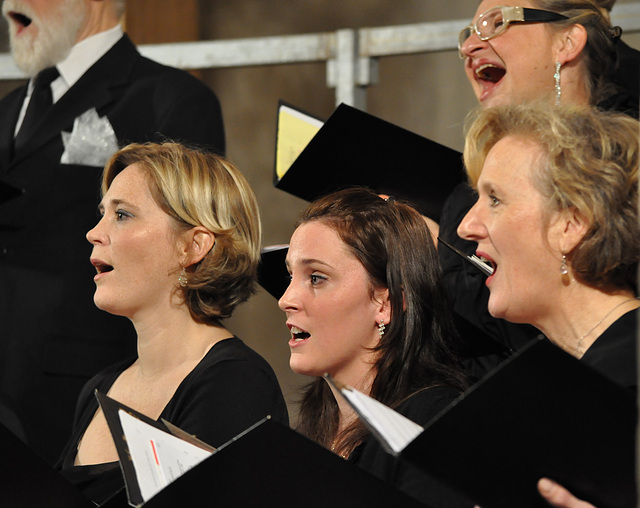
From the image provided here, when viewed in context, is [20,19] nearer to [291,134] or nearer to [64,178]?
[64,178]

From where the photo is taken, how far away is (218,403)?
97.3 inches

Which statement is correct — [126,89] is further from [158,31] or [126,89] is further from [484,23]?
[158,31]

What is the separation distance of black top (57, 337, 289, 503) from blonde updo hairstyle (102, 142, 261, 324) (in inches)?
6.7

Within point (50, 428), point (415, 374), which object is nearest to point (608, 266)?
point (415, 374)

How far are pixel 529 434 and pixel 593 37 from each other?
1578 mm

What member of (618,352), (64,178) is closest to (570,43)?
(618,352)

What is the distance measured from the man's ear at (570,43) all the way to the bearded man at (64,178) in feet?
3.94

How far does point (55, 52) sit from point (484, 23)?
1.68 meters

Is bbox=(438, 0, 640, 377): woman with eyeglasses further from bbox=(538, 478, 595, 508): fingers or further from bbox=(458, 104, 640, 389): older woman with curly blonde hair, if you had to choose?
bbox=(538, 478, 595, 508): fingers

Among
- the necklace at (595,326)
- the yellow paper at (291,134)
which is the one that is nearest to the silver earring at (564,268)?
the necklace at (595,326)

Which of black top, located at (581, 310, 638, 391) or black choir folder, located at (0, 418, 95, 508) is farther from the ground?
black top, located at (581, 310, 638, 391)

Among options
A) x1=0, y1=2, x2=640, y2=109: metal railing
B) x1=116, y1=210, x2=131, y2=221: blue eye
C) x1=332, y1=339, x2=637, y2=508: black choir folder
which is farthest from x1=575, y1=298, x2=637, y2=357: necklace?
x1=0, y1=2, x2=640, y2=109: metal railing

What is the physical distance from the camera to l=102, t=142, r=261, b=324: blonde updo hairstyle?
9.23 ft

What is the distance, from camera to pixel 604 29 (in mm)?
2705
